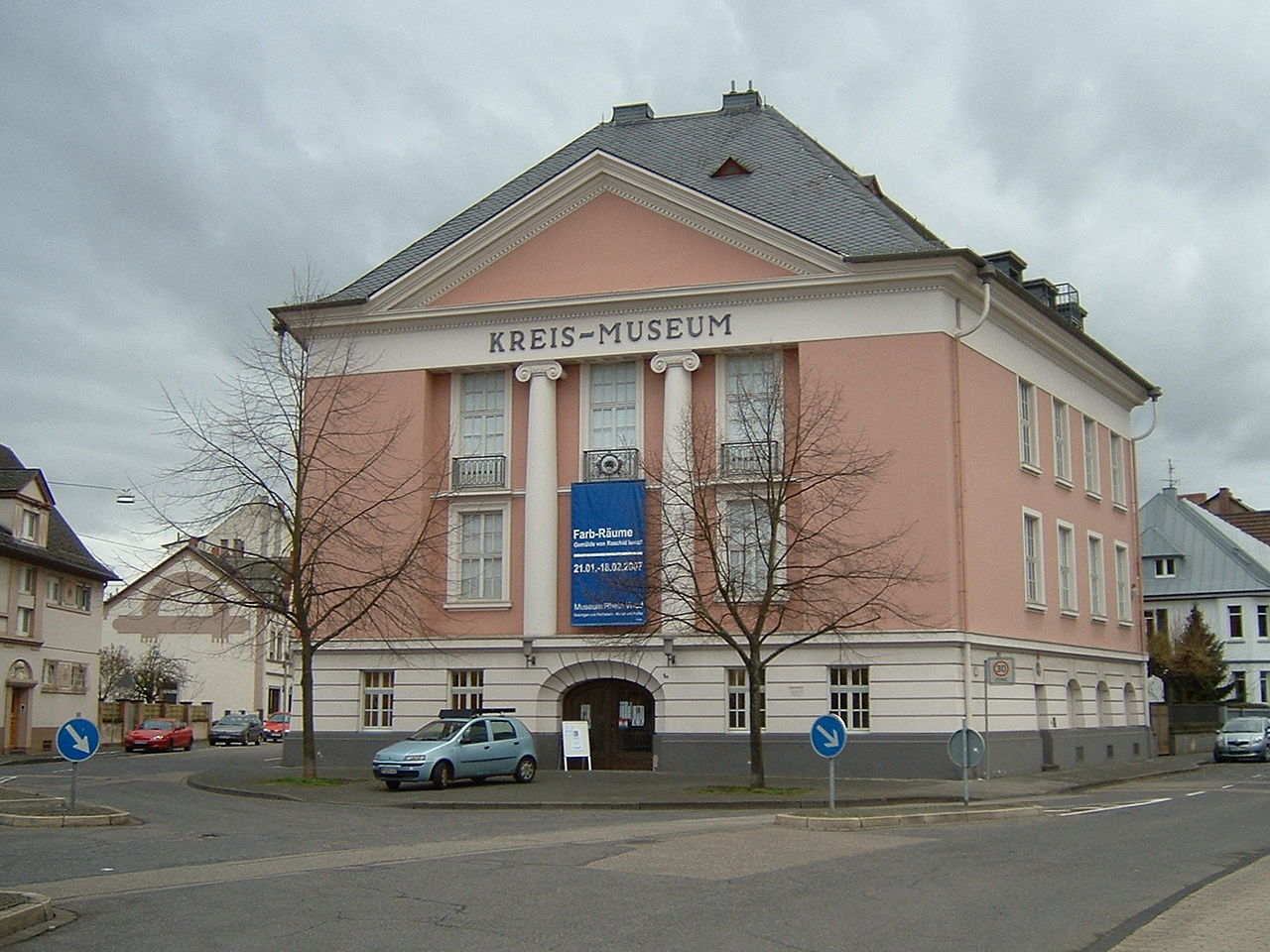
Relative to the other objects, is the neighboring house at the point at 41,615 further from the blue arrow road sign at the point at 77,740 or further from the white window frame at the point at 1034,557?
the white window frame at the point at 1034,557

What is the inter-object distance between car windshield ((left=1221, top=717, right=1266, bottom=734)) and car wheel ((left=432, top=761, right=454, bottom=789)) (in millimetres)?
31177

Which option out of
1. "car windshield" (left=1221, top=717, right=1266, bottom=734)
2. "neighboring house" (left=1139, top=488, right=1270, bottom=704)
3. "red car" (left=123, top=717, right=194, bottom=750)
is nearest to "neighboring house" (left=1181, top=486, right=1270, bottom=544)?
"neighboring house" (left=1139, top=488, right=1270, bottom=704)

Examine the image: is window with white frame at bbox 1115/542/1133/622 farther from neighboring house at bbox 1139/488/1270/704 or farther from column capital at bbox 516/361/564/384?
neighboring house at bbox 1139/488/1270/704

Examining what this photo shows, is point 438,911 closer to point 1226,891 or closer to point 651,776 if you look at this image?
point 1226,891

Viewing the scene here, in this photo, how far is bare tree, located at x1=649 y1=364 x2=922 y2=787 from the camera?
2970 centimetres

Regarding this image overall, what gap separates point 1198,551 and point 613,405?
53627 millimetres

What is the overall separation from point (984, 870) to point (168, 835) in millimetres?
10954

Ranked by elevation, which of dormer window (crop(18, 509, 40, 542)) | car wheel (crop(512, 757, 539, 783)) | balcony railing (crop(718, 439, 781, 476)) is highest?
A: dormer window (crop(18, 509, 40, 542))

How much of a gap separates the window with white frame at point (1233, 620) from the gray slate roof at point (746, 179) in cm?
4499

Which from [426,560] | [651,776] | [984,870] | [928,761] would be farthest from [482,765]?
[984,870]

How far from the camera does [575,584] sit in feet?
115

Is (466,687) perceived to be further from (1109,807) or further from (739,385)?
(1109,807)

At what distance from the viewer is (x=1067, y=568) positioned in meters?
40.2

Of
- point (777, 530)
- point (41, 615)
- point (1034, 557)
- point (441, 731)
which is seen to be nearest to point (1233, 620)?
point (1034, 557)
